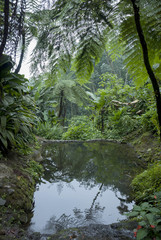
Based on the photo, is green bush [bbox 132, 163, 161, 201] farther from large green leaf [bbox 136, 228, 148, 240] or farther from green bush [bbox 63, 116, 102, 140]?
green bush [bbox 63, 116, 102, 140]

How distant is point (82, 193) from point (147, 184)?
0.68m

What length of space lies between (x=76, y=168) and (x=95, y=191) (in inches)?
32.5

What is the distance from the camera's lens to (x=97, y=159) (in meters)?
3.31

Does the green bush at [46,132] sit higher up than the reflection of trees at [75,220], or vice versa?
the green bush at [46,132]

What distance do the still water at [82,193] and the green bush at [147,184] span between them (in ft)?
0.35

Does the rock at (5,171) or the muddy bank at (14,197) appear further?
the rock at (5,171)

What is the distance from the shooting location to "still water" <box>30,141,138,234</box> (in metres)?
1.49

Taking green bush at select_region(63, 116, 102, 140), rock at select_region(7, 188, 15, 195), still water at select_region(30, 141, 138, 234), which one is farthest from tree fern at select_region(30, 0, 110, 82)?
green bush at select_region(63, 116, 102, 140)

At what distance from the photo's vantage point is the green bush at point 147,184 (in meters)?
1.69

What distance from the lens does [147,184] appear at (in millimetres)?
1836

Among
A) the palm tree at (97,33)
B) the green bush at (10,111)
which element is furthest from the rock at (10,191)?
the palm tree at (97,33)

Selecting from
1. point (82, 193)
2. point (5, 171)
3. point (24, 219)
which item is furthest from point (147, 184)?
point (5, 171)

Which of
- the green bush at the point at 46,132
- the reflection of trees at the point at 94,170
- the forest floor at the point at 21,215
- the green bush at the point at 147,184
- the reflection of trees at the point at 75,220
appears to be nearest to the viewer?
the forest floor at the point at 21,215

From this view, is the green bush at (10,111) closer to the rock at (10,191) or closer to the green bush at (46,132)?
the rock at (10,191)
